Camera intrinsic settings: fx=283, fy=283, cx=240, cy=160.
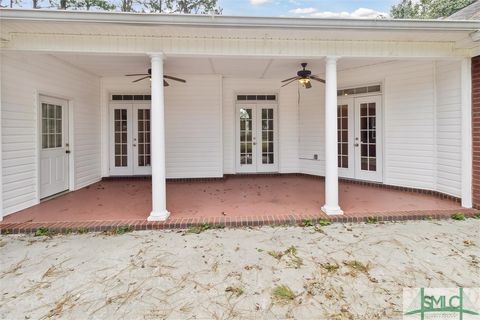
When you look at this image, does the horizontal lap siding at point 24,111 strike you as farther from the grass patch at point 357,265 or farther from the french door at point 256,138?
the grass patch at point 357,265

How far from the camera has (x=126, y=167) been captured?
736 cm

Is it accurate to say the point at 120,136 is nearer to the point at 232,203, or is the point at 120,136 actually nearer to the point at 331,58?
the point at 232,203

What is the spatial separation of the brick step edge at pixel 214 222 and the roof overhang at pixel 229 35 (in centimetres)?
238

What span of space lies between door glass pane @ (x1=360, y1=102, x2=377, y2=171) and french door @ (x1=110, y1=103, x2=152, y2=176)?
17.2 feet

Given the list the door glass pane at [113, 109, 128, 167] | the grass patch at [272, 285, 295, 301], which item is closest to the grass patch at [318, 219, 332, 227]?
the grass patch at [272, 285, 295, 301]

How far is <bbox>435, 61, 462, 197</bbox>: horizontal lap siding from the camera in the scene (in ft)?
15.6

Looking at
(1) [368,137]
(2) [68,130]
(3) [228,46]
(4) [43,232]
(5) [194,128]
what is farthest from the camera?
(5) [194,128]

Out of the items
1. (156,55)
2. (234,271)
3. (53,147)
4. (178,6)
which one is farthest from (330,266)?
(178,6)

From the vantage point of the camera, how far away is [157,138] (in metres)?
4.09

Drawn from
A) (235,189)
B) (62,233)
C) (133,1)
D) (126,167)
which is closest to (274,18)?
(235,189)

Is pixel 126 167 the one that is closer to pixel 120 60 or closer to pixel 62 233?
pixel 120 60

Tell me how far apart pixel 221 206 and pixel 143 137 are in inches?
146

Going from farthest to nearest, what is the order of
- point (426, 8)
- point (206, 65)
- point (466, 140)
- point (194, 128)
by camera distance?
point (426, 8) → point (194, 128) → point (206, 65) → point (466, 140)

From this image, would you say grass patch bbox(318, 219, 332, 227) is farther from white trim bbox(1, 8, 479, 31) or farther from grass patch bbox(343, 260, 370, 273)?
white trim bbox(1, 8, 479, 31)
